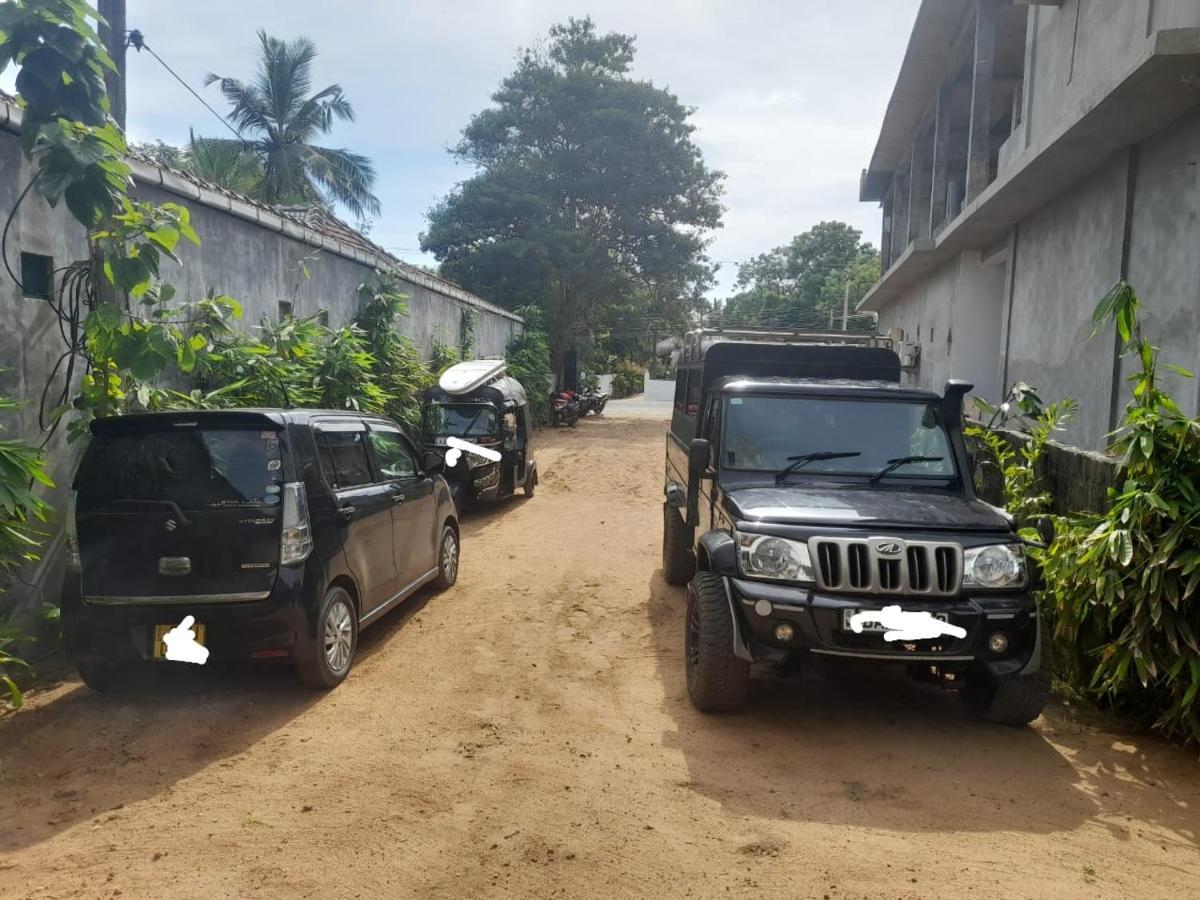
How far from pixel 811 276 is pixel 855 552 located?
62026 mm

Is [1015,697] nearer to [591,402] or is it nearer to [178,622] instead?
[178,622]

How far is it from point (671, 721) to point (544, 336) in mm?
26040

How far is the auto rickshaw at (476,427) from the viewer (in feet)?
39.0

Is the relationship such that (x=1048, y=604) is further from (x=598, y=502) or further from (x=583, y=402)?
(x=583, y=402)

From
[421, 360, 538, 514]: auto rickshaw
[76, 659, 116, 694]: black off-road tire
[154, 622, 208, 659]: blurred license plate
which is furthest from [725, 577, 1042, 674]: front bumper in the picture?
[421, 360, 538, 514]: auto rickshaw

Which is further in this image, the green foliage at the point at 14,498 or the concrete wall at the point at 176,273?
the concrete wall at the point at 176,273

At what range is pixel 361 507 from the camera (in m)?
5.86

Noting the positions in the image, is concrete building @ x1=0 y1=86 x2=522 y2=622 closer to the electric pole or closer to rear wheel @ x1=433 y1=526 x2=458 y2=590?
the electric pole

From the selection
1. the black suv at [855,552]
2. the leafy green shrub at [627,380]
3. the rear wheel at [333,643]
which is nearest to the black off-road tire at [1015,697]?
the black suv at [855,552]

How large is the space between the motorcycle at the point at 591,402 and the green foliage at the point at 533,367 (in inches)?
72.9

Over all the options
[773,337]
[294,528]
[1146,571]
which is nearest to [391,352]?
[773,337]

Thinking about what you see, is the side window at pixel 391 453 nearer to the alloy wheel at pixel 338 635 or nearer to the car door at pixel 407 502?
the car door at pixel 407 502

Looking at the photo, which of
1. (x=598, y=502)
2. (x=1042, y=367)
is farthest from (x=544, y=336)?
(x=1042, y=367)

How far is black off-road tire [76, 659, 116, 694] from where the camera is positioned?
514 cm
